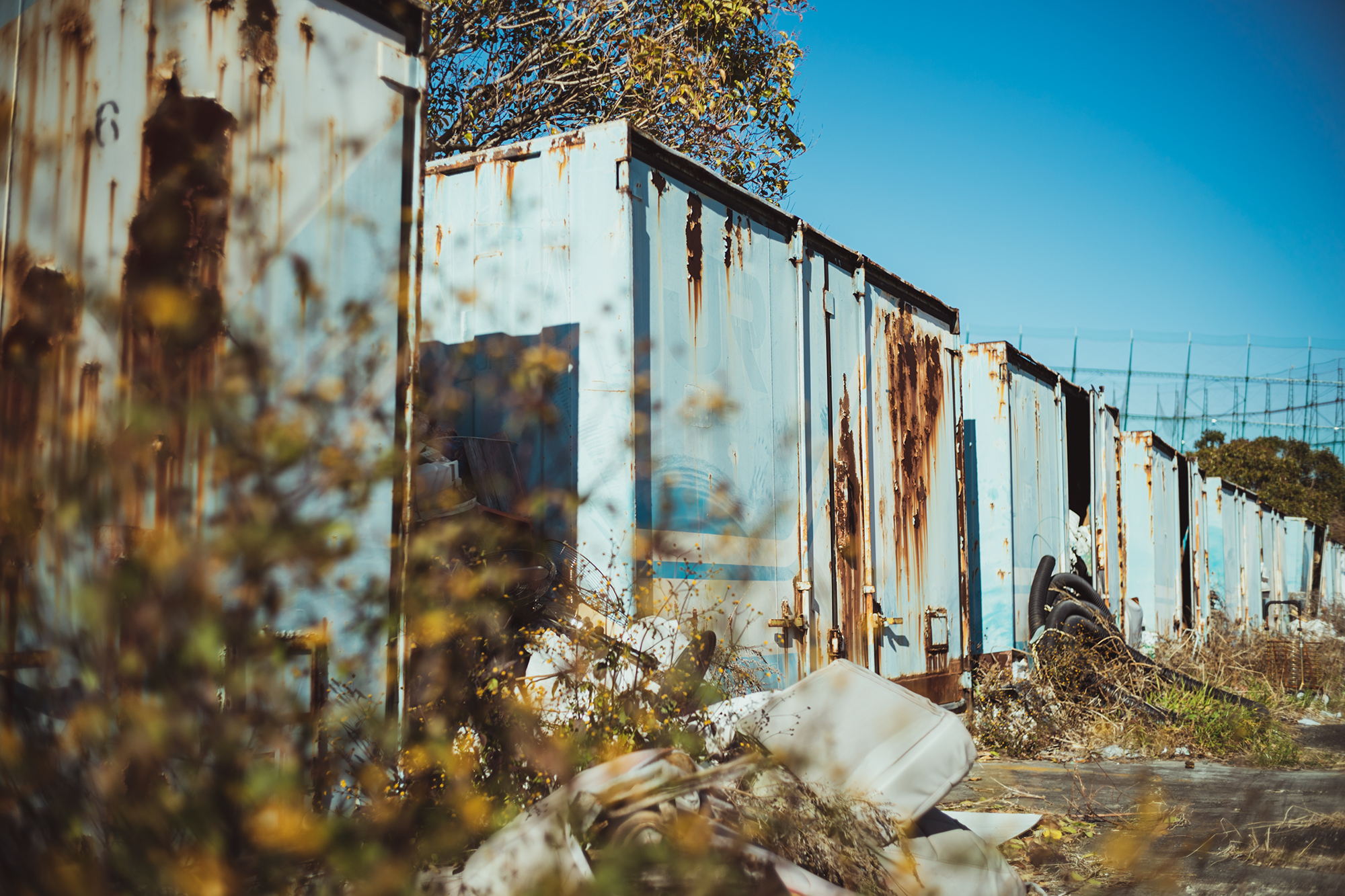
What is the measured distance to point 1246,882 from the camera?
130 inches

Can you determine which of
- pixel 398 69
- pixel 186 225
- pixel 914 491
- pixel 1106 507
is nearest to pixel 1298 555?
pixel 1106 507

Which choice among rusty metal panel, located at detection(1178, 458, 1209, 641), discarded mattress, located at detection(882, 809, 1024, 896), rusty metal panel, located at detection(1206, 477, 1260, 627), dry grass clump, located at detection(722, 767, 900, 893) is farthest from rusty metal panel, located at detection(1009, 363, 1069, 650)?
rusty metal panel, located at detection(1206, 477, 1260, 627)

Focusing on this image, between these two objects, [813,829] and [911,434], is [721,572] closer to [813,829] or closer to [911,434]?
[813,829]

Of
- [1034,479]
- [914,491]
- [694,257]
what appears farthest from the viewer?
[1034,479]

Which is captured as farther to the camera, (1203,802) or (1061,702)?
(1061,702)

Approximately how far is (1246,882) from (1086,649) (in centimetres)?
358

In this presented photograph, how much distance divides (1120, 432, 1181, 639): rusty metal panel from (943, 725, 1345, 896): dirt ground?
5.72m

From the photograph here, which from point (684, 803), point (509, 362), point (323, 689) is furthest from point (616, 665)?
point (509, 362)

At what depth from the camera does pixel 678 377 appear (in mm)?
3979

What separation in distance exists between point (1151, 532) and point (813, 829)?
1041cm

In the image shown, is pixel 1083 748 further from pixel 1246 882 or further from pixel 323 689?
pixel 323 689

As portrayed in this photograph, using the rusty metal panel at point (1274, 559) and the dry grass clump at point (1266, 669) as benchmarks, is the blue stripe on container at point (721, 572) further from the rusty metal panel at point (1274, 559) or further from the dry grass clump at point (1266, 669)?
the rusty metal panel at point (1274, 559)

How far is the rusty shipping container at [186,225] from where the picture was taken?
223cm

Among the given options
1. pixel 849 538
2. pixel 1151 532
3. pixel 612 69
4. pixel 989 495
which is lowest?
pixel 1151 532
